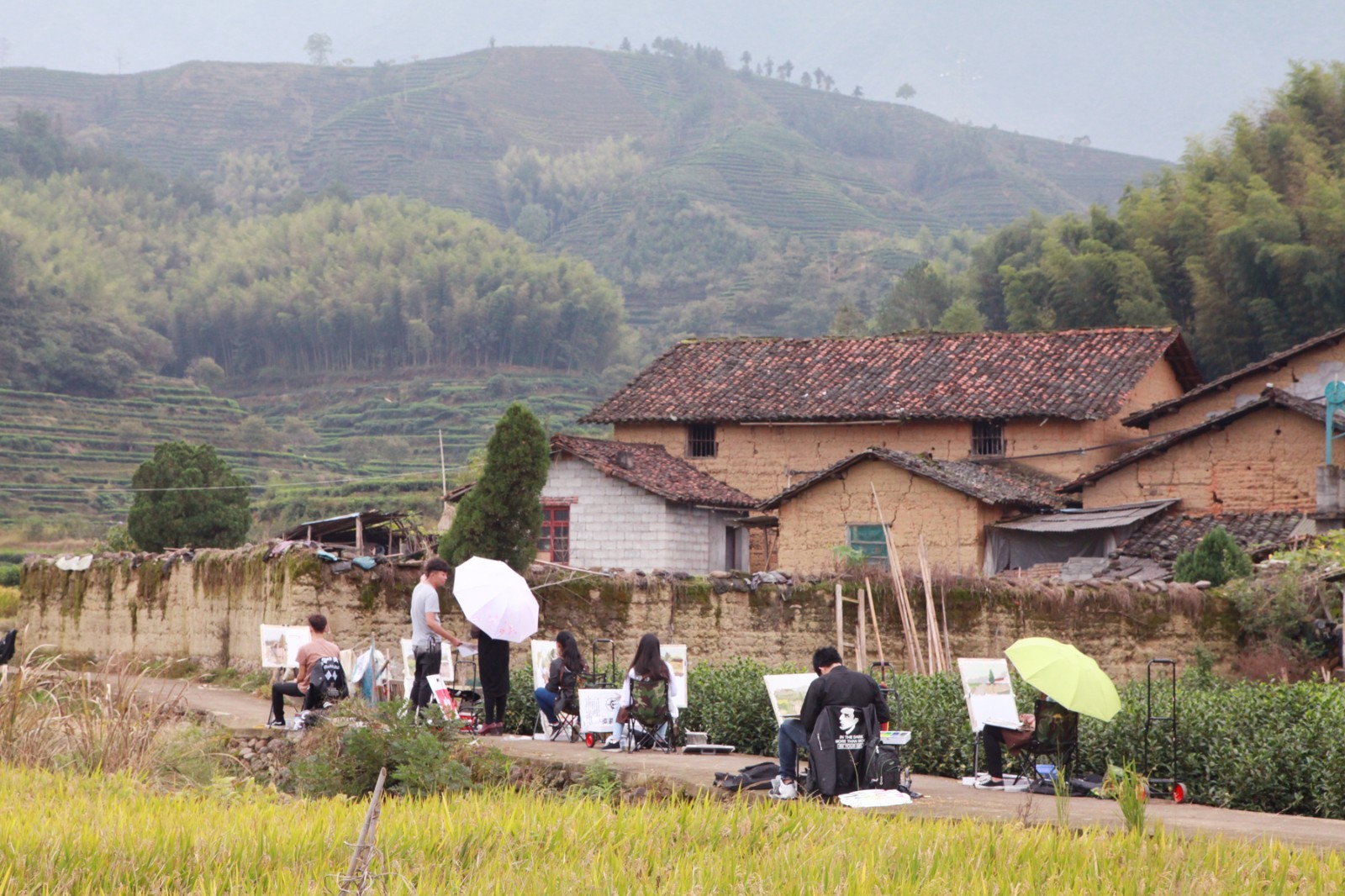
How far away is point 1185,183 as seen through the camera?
141ft

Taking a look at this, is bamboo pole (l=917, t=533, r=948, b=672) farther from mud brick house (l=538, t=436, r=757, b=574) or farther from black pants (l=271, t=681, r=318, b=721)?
mud brick house (l=538, t=436, r=757, b=574)

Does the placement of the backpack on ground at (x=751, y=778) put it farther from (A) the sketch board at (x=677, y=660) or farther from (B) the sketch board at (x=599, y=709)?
(A) the sketch board at (x=677, y=660)

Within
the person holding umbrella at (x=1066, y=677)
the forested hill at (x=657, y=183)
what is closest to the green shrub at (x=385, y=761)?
the person holding umbrella at (x=1066, y=677)

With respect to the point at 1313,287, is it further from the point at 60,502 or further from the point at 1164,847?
the point at 60,502

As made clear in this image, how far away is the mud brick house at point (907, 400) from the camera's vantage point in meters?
30.3

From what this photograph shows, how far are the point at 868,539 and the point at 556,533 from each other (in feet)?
26.2

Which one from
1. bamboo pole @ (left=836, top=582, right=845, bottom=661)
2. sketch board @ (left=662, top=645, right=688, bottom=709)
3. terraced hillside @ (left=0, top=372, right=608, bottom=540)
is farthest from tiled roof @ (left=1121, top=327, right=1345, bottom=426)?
terraced hillside @ (left=0, top=372, right=608, bottom=540)

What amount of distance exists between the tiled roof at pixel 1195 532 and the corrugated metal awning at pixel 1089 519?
0.89 ft

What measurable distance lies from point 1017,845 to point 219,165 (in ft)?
605

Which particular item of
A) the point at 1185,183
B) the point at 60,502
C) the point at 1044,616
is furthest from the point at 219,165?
the point at 1044,616

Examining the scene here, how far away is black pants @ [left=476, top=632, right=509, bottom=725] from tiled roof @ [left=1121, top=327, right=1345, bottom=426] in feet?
59.8

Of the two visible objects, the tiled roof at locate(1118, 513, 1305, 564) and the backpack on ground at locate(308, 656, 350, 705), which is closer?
the backpack on ground at locate(308, 656, 350, 705)

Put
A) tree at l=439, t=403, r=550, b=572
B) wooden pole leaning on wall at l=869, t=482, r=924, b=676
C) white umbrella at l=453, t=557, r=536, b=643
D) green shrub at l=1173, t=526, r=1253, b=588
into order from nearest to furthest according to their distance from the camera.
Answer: white umbrella at l=453, t=557, r=536, b=643 < wooden pole leaning on wall at l=869, t=482, r=924, b=676 < green shrub at l=1173, t=526, r=1253, b=588 < tree at l=439, t=403, r=550, b=572

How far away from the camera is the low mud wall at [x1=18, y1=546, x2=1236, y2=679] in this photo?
17938mm
